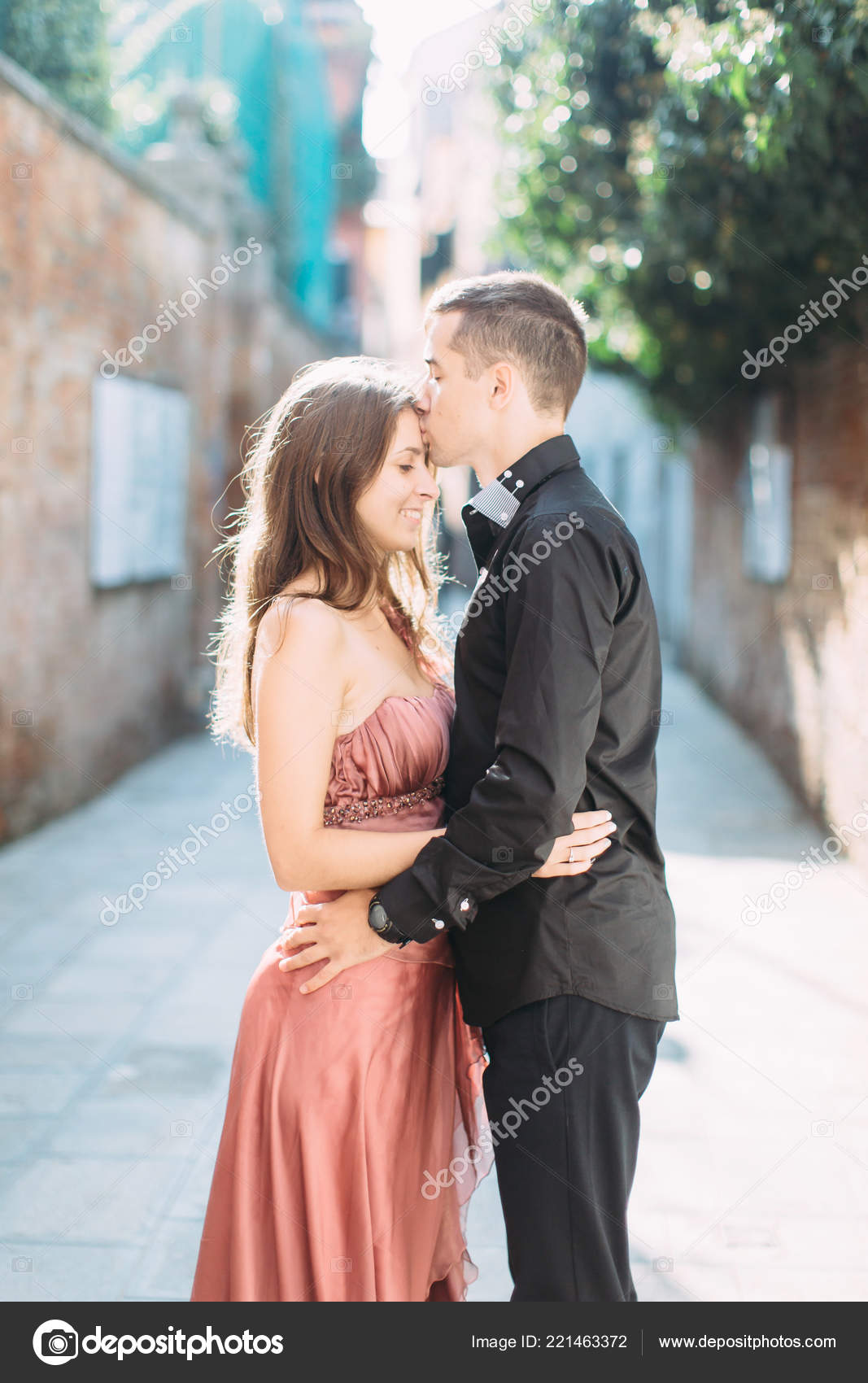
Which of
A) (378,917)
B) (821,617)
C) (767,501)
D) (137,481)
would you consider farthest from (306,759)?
(767,501)

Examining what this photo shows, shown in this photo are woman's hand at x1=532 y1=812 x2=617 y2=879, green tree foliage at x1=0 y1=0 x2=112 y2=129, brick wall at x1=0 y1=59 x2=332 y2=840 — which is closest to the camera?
woman's hand at x1=532 y1=812 x2=617 y2=879

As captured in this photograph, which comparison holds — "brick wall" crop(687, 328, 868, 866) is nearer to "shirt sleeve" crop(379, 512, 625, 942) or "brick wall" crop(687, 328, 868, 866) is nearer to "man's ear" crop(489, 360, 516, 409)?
"man's ear" crop(489, 360, 516, 409)

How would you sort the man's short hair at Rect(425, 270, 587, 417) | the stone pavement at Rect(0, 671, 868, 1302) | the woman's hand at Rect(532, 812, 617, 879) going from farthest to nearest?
1. the stone pavement at Rect(0, 671, 868, 1302)
2. the man's short hair at Rect(425, 270, 587, 417)
3. the woman's hand at Rect(532, 812, 617, 879)

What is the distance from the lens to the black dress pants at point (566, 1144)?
187 cm

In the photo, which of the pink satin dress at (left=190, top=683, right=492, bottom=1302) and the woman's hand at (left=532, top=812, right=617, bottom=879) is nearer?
the woman's hand at (left=532, top=812, right=617, bottom=879)

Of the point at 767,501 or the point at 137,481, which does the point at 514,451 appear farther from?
the point at 767,501

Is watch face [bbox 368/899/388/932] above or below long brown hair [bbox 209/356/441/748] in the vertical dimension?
below

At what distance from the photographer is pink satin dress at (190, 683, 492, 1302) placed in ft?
6.61

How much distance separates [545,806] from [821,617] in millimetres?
5572

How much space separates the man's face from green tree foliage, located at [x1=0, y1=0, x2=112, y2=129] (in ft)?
24.4
